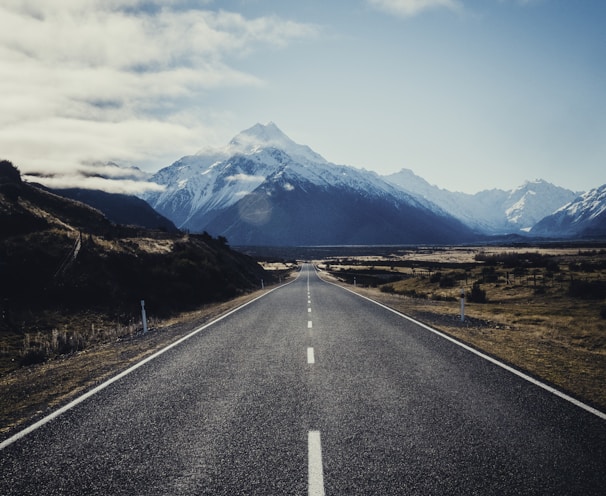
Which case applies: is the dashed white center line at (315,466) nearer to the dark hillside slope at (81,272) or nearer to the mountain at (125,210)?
the dark hillside slope at (81,272)

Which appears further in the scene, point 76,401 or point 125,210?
point 125,210

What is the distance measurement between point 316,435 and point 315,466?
771 mm

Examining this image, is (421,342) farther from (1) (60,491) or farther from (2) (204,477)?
(1) (60,491)

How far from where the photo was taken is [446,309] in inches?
781

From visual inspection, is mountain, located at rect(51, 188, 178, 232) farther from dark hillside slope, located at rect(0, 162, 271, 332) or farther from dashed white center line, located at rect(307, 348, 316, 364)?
dashed white center line, located at rect(307, 348, 316, 364)

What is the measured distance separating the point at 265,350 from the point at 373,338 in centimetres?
346

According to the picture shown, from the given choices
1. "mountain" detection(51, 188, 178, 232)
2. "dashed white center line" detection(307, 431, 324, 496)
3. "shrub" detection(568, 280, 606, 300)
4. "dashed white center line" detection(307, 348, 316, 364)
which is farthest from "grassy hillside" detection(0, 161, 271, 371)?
"mountain" detection(51, 188, 178, 232)

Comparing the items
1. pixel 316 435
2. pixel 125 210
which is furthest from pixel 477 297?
pixel 125 210

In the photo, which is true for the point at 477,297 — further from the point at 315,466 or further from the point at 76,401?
the point at 76,401

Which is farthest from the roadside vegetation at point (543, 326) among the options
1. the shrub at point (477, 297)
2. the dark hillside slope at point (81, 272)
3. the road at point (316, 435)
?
the dark hillside slope at point (81, 272)

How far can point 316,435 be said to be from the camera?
5133mm

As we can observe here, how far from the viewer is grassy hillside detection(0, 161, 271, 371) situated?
49.3ft

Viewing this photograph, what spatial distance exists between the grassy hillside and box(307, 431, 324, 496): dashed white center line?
11.0 metres

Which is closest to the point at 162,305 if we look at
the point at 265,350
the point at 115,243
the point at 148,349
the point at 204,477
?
the point at 115,243
